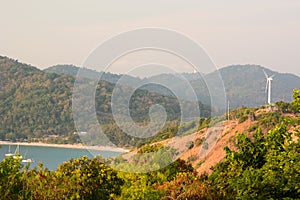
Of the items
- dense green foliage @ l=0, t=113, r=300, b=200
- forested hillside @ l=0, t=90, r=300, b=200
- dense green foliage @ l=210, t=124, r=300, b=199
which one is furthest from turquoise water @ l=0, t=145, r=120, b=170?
dense green foliage @ l=210, t=124, r=300, b=199

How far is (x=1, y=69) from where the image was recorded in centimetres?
14812

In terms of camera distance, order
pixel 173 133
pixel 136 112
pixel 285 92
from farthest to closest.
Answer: pixel 285 92 < pixel 136 112 < pixel 173 133

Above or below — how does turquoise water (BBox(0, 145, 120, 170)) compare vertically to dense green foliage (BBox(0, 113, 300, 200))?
below

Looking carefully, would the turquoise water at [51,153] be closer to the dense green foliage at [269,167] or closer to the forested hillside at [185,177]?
the forested hillside at [185,177]

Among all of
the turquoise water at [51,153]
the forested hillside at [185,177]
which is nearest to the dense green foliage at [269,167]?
the forested hillside at [185,177]

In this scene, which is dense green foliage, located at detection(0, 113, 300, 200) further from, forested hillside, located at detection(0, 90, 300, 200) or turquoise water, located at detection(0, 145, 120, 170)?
turquoise water, located at detection(0, 145, 120, 170)

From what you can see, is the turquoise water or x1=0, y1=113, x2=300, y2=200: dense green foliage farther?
the turquoise water

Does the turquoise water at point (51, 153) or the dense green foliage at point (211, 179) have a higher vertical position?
the dense green foliage at point (211, 179)

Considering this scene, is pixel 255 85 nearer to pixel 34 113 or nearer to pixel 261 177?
pixel 34 113

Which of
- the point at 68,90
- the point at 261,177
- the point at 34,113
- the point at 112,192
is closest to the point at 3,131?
the point at 34,113

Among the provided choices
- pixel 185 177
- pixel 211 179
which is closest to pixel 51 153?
pixel 185 177

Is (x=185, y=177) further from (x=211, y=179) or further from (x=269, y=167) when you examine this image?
(x=269, y=167)

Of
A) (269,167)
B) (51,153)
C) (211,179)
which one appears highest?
(269,167)

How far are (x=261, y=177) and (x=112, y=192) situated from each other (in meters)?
8.77
